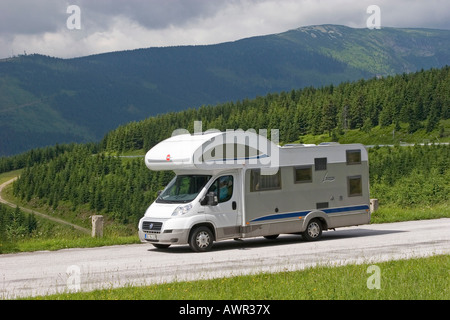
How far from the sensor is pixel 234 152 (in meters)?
20.1

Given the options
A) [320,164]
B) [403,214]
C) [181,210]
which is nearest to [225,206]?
[181,210]

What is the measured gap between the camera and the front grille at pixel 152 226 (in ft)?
63.2

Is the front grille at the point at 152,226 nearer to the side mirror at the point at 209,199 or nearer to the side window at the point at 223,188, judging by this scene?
the side mirror at the point at 209,199

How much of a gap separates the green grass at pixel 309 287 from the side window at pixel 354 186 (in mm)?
8435

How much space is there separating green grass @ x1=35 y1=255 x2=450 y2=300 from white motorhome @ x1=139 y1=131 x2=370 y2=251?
5813 mm

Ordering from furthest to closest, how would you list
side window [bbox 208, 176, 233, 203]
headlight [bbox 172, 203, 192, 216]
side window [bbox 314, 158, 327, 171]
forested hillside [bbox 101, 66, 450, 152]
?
forested hillside [bbox 101, 66, 450, 152], side window [bbox 314, 158, 327, 171], side window [bbox 208, 176, 233, 203], headlight [bbox 172, 203, 192, 216]

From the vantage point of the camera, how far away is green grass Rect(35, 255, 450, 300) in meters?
11.2

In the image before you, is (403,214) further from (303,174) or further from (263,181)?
(263,181)

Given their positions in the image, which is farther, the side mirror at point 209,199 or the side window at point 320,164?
the side window at point 320,164

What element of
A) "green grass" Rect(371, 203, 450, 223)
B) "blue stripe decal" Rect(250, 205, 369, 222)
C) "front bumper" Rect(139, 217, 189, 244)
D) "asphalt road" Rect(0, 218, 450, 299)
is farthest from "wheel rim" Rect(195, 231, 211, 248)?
"green grass" Rect(371, 203, 450, 223)

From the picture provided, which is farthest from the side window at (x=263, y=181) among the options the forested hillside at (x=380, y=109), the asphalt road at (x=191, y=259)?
the forested hillside at (x=380, y=109)

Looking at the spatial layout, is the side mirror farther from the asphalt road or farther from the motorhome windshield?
the asphalt road
